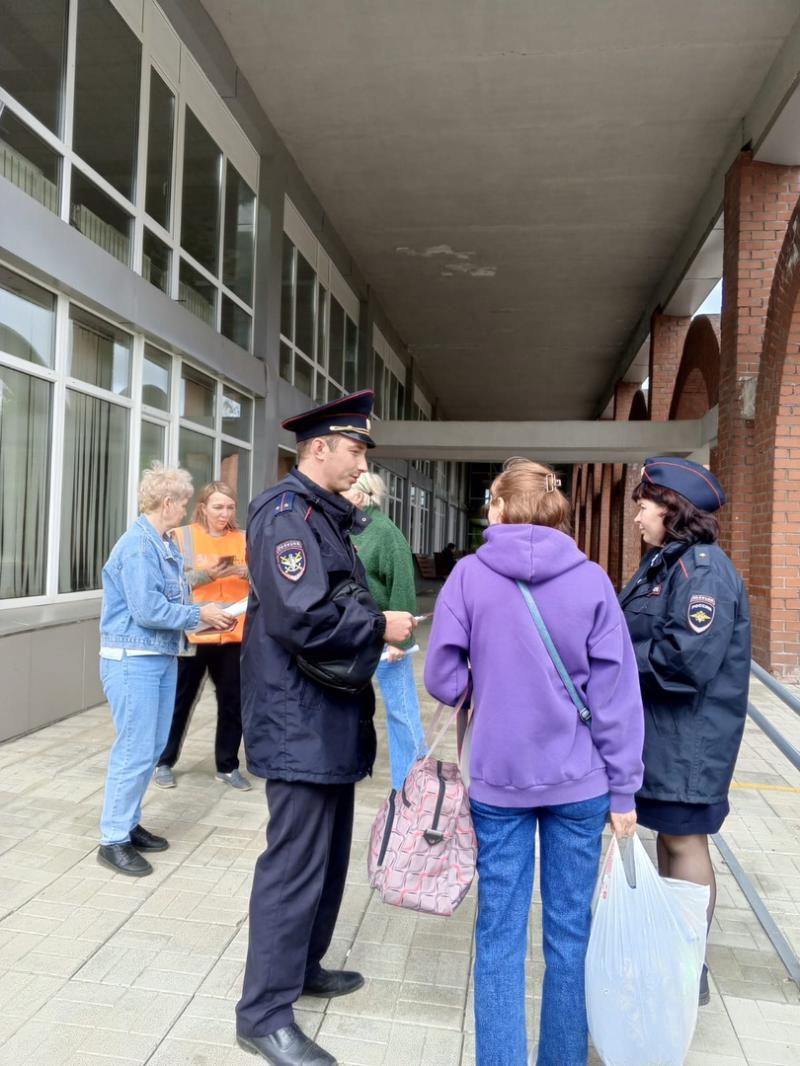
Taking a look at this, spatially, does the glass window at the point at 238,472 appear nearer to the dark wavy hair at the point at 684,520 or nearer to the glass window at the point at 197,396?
the glass window at the point at 197,396

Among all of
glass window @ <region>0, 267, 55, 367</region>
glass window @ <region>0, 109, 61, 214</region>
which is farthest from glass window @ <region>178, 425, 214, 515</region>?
glass window @ <region>0, 109, 61, 214</region>

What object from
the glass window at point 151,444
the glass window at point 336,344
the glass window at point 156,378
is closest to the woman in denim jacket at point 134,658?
the glass window at point 151,444

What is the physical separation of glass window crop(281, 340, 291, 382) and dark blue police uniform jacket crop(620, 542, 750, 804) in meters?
10.3

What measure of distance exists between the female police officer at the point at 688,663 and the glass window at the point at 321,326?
1201 cm

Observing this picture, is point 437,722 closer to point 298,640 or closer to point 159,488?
point 298,640

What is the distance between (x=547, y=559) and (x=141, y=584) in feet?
6.45

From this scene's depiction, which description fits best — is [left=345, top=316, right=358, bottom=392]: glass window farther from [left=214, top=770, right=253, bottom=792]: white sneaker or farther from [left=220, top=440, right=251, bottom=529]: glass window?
[left=214, top=770, right=253, bottom=792]: white sneaker

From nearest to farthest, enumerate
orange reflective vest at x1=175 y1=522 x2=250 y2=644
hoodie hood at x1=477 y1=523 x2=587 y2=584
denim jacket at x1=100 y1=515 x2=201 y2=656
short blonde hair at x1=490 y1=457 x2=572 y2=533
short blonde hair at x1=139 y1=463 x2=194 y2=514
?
hoodie hood at x1=477 y1=523 x2=587 y2=584 → short blonde hair at x1=490 y1=457 x2=572 y2=533 → denim jacket at x1=100 y1=515 x2=201 y2=656 → short blonde hair at x1=139 y1=463 x2=194 y2=514 → orange reflective vest at x1=175 y1=522 x2=250 y2=644

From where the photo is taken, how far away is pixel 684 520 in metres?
2.54

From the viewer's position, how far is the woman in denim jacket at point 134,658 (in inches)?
131

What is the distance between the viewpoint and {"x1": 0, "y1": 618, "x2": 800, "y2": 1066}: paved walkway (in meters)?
2.32

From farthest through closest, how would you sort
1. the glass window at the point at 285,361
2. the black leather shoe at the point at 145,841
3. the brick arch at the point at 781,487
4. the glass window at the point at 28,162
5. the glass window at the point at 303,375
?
the glass window at the point at 303,375
the glass window at the point at 285,361
the brick arch at the point at 781,487
the glass window at the point at 28,162
the black leather shoe at the point at 145,841

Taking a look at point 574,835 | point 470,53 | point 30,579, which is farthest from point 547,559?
point 470,53

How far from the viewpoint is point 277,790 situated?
2.21m
